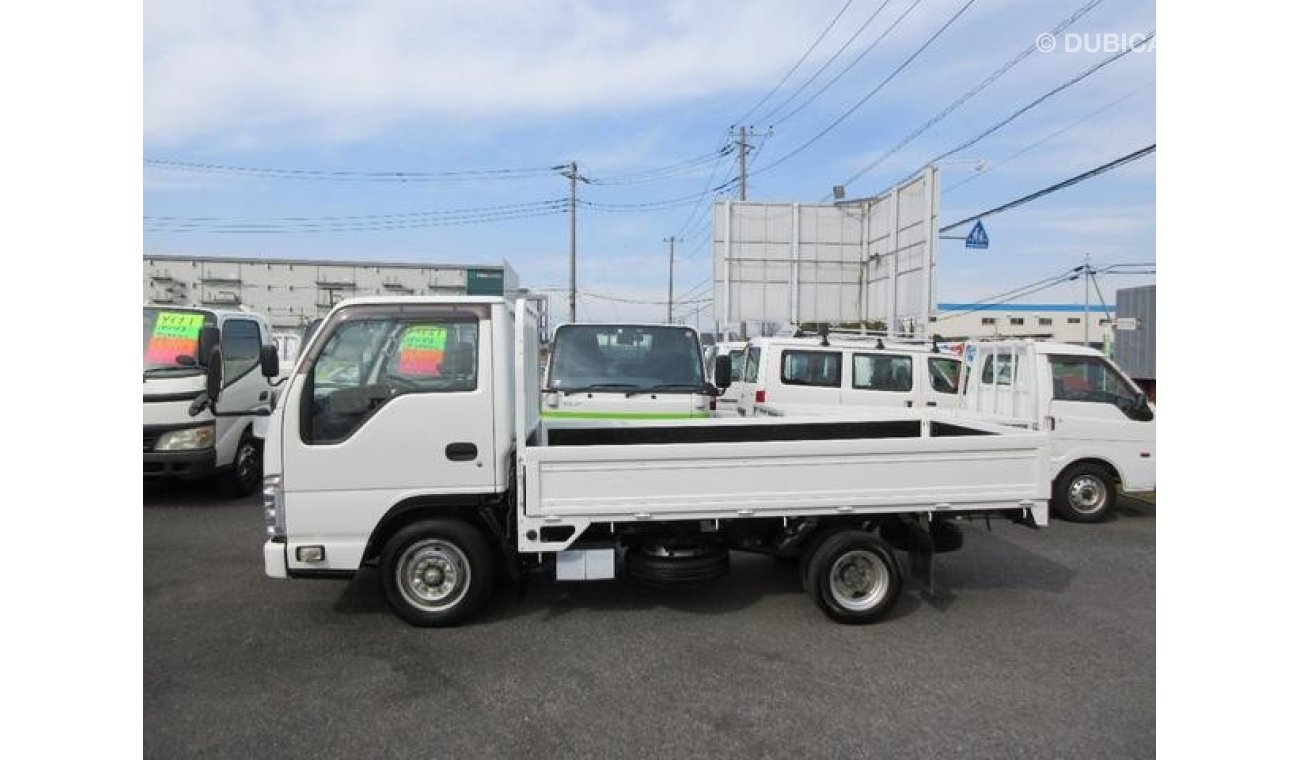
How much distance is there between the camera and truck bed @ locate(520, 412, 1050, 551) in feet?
15.1

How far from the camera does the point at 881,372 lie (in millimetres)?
10844

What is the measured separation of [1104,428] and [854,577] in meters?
5.12

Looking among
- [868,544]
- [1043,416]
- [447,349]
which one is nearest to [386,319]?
[447,349]

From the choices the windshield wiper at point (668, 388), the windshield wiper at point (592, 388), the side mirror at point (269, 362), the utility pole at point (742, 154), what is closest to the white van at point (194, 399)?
the windshield wiper at point (592, 388)

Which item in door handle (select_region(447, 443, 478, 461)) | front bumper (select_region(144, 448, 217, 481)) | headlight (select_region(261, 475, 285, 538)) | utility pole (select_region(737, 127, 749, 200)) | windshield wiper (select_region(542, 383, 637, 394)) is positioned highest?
utility pole (select_region(737, 127, 749, 200))

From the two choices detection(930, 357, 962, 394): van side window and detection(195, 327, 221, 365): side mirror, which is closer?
detection(195, 327, 221, 365): side mirror

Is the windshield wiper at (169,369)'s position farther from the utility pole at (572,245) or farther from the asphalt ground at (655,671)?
the utility pole at (572,245)

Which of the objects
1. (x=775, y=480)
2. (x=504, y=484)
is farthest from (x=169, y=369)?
(x=775, y=480)

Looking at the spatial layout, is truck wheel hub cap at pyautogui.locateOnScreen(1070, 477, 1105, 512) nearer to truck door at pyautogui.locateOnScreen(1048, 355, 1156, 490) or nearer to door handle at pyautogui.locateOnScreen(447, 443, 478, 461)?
truck door at pyautogui.locateOnScreen(1048, 355, 1156, 490)

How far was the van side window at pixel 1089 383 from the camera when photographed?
8539mm

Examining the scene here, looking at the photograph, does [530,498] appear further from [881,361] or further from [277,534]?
[881,361]

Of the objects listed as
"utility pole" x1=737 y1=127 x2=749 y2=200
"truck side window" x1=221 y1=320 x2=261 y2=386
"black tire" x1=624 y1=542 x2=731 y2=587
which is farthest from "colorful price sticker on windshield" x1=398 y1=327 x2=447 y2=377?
"utility pole" x1=737 y1=127 x2=749 y2=200

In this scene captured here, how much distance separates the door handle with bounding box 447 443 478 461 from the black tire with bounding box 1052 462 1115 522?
22.4 feet

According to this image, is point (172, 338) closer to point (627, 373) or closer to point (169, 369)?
point (169, 369)
